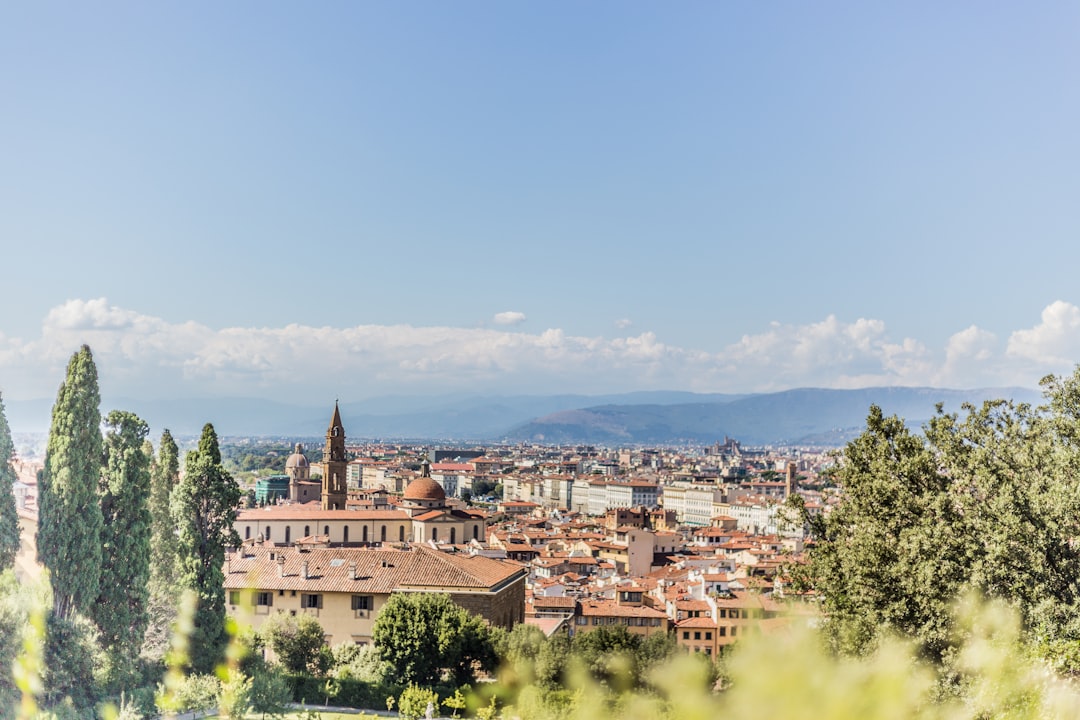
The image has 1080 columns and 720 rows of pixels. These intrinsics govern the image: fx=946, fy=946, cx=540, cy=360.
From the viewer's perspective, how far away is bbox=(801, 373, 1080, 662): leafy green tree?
36.7 feet

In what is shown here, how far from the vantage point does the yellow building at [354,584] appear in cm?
2691

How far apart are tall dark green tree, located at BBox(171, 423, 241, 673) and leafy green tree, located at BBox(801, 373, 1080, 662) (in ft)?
43.8

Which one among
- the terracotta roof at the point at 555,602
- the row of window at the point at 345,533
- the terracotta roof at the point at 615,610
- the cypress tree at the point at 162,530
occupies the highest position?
the cypress tree at the point at 162,530

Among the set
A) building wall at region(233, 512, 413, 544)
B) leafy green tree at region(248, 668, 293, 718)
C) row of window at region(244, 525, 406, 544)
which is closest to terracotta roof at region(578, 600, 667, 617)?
row of window at region(244, 525, 406, 544)

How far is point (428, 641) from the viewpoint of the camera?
942 inches

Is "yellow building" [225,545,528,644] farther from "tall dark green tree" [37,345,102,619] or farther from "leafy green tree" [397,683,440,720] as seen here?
"tall dark green tree" [37,345,102,619]

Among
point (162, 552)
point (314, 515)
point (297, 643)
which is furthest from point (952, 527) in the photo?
point (314, 515)

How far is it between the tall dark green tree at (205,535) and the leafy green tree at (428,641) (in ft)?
14.5

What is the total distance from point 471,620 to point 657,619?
13.2 m

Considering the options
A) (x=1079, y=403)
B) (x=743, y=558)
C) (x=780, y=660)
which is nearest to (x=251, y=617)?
(x=1079, y=403)

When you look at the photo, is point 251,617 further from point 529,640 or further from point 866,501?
point 866,501

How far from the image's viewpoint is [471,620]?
2498cm

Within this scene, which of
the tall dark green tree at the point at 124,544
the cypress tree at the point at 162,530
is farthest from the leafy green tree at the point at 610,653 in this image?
the cypress tree at the point at 162,530

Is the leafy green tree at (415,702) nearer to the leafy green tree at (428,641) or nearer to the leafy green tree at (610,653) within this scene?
the leafy green tree at (428,641)
